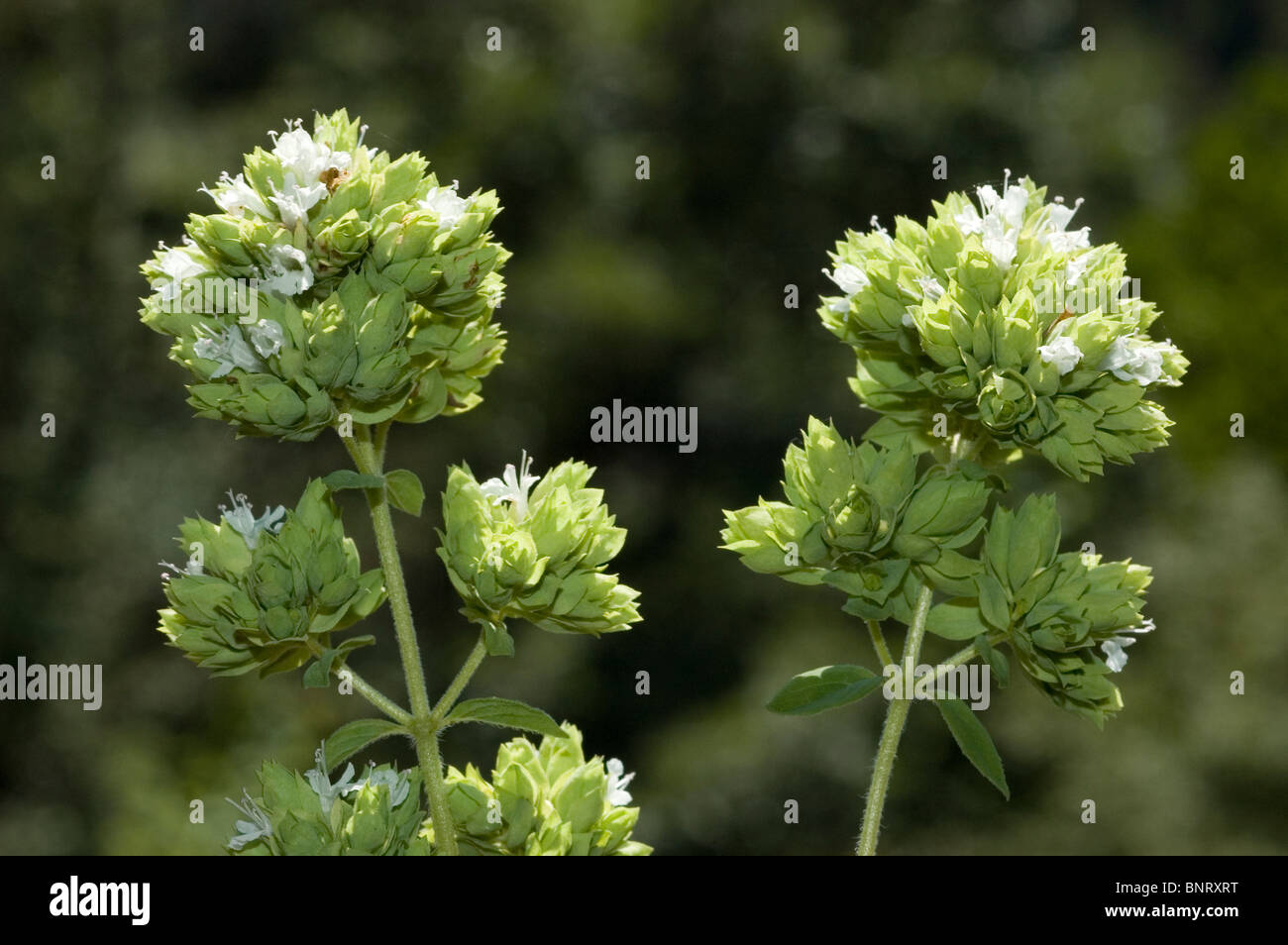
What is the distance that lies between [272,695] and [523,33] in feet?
11.3

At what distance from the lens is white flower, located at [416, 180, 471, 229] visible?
3.74ft

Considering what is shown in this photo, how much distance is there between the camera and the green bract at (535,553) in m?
1.13

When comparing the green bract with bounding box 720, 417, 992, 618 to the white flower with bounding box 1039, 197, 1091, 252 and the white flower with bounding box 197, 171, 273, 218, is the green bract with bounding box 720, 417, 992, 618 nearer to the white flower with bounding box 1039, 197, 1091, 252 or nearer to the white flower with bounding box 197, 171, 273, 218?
the white flower with bounding box 1039, 197, 1091, 252

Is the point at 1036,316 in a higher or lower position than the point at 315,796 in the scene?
higher

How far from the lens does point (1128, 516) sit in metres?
6.79

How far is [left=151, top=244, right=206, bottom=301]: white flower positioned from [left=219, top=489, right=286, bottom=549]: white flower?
0.17 metres

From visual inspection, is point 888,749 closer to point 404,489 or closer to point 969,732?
point 969,732

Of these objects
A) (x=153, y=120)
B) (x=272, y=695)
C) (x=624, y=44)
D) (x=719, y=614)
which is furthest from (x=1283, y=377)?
(x=153, y=120)

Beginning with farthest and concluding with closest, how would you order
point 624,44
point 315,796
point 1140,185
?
1. point 1140,185
2. point 624,44
3. point 315,796

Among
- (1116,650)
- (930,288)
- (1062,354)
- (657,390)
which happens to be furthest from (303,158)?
(657,390)

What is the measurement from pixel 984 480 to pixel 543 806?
1.41ft

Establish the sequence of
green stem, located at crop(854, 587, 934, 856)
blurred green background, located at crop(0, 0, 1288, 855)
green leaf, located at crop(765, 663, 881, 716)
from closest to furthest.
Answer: green stem, located at crop(854, 587, 934, 856)
green leaf, located at crop(765, 663, 881, 716)
blurred green background, located at crop(0, 0, 1288, 855)

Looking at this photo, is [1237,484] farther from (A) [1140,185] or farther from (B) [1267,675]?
(A) [1140,185]

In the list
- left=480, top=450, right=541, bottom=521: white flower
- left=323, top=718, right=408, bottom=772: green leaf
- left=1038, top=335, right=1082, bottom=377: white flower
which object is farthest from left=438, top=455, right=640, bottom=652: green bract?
left=1038, top=335, right=1082, bottom=377: white flower
